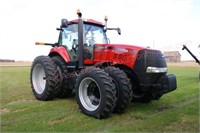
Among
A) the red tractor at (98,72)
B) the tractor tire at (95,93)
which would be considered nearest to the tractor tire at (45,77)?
the red tractor at (98,72)

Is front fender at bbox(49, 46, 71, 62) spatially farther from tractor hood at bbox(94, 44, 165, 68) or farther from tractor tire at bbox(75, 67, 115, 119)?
tractor tire at bbox(75, 67, 115, 119)

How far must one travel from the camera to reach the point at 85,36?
25.3 ft

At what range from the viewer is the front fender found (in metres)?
7.95

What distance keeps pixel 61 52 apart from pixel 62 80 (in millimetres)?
941

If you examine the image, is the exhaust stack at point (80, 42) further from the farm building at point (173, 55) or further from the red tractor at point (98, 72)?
the farm building at point (173, 55)

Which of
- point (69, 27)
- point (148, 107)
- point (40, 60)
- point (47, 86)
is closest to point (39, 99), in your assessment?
point (47, 86)

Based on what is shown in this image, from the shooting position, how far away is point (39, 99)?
8.04 metres

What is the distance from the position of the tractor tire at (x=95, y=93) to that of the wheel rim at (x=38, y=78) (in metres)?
2.60

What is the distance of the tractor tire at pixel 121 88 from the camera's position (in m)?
5.84

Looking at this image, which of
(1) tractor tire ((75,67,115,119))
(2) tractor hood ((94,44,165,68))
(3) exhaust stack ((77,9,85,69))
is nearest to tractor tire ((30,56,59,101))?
(3) exhaust stack ((77,9,85,69))

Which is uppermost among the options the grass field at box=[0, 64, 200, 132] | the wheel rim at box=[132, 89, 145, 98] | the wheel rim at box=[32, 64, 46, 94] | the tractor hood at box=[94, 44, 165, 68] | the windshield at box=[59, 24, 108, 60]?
the windshield at box=[59, 24, 108, 60]

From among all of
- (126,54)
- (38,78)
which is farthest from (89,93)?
(38,78)

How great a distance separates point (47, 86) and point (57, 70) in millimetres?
597

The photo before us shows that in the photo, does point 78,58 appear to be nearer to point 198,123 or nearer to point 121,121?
point 121,121
